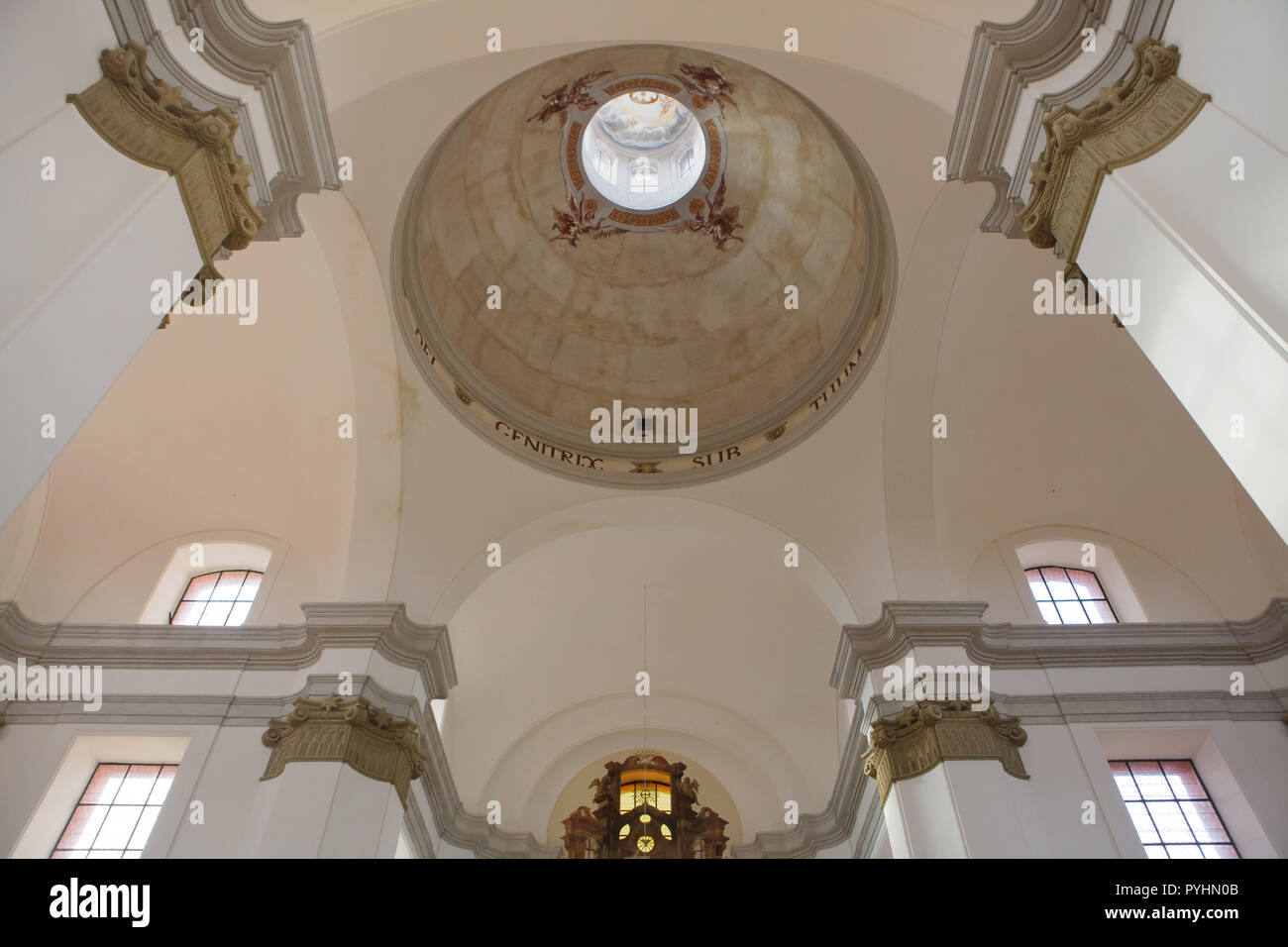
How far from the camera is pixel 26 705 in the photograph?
10.2 m

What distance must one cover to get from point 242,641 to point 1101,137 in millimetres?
10168

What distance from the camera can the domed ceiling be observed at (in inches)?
503

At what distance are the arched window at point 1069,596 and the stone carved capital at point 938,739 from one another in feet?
8.38

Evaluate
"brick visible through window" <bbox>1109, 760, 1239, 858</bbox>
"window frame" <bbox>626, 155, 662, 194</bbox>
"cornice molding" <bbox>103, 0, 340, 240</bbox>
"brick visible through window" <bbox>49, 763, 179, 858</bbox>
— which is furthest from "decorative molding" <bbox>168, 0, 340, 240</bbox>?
"brick visible through window" <bbox>1109, 760, 1239, 858</bbox>

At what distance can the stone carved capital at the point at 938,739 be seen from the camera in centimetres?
926

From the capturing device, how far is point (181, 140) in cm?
555

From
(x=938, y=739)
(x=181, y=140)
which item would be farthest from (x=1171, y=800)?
(x=181, y=140)

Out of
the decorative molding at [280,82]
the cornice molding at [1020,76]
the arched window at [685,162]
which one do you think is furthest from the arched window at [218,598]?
the cornice molding at [1020,76]

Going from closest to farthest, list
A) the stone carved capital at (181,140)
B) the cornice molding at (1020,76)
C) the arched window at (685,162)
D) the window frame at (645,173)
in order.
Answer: the stone carved capital at (181,140), the cornice molding at (1020,76), the arched window at (685,162), the window frame at (645,173)

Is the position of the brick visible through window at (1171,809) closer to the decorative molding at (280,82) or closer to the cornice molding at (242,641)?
the cornice molding at (242,641)

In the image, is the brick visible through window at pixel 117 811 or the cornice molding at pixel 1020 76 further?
the brick visible through window at pixel 117 811

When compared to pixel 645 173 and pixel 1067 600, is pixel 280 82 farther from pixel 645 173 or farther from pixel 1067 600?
pixel 1067 600

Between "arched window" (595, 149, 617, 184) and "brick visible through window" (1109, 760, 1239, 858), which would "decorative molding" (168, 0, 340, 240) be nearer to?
"arched window" (595, 149, 617, 184)
